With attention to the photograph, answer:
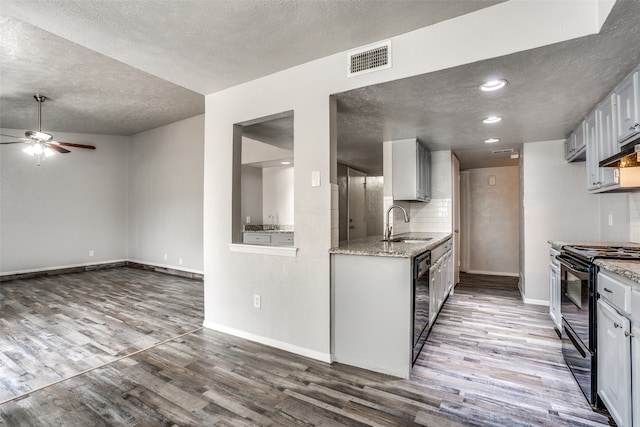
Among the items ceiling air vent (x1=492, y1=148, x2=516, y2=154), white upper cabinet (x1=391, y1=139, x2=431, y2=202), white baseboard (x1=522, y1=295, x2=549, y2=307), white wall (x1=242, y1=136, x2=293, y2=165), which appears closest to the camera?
white upper cabinet (x1=391, y1=139, x2=431, y2=202)

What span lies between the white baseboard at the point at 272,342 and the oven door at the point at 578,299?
1723 millimetres

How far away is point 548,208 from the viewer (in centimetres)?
404

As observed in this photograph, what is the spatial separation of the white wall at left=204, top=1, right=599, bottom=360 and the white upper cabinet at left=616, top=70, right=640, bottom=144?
684 mm

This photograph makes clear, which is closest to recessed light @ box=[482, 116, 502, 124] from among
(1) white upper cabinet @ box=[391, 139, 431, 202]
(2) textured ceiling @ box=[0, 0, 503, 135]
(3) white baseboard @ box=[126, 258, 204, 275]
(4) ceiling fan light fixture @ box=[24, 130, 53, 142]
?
(1) white upper cabinet @ box=[391, 139, 431, 202]

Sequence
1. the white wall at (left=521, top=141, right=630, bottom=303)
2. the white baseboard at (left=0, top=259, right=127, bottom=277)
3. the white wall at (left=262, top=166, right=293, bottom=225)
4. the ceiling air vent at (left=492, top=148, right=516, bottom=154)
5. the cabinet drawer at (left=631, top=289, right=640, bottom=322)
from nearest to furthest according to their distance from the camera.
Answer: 1. the cabinet drawer at (left=631, top=289, right=640, bottom=322)
2. the white wall at (left=521, top=141, right=630, bottom=303)
3. the ceiling air vent at (left=492, top=148, right=516, bottom=154)
4. the white baseboard at (left=0, top=259, right=127, bottom=277)
5. the white wall at (left=262, top=166, right=293, bottom=225)

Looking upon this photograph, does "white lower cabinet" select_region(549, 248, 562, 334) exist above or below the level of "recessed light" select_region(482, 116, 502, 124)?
below

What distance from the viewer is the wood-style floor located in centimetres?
182

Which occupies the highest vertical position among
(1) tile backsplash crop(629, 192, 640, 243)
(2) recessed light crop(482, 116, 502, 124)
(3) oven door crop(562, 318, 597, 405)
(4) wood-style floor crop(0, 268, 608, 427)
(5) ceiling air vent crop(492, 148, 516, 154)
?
(5) ceiling air vent crop(492, 148, 516, 154)

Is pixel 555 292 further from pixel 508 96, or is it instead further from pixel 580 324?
pixel 508 96

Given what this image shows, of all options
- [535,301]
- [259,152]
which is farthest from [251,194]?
[535,301]

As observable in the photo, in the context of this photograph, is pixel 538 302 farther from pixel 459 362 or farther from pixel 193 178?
pixel 193 178

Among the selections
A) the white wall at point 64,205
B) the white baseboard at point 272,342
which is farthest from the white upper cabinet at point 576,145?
the white wall at point 64,205

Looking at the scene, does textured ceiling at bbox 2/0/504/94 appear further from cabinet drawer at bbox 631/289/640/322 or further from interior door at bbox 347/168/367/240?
interior door at bbox 347/168/367/240

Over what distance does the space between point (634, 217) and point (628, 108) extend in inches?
57.0
